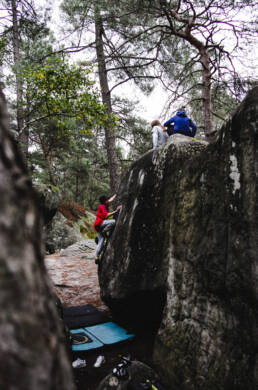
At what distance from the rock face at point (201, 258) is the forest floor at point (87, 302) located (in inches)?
22.7

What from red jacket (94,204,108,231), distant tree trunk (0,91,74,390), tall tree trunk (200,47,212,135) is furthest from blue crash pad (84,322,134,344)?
tall tree trunk (200,47,212,135)

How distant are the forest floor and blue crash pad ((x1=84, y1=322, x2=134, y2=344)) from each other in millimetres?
103

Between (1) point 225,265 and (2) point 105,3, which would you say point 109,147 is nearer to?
(2) point 105,3

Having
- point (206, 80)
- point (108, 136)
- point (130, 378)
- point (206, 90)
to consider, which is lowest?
point (130, 378)

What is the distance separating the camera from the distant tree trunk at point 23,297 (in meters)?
0.56

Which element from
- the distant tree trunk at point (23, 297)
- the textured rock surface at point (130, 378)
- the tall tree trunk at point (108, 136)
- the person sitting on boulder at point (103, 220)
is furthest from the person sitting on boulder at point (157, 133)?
the distant tree trunk at point (23, 297)

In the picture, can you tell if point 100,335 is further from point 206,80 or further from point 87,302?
point 206,80

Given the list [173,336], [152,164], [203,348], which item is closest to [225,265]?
[203,348]

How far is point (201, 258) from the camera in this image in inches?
120

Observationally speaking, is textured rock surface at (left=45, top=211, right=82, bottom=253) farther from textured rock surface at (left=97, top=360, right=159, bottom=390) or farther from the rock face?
textured rock surface at (left=97, top=360, right=159, bottom=390)

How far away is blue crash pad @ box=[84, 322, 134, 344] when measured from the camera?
419 cm

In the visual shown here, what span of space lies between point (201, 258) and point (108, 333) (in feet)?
8.74

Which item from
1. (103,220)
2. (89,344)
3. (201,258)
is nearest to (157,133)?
(103,220)

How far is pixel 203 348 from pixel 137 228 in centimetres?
210
